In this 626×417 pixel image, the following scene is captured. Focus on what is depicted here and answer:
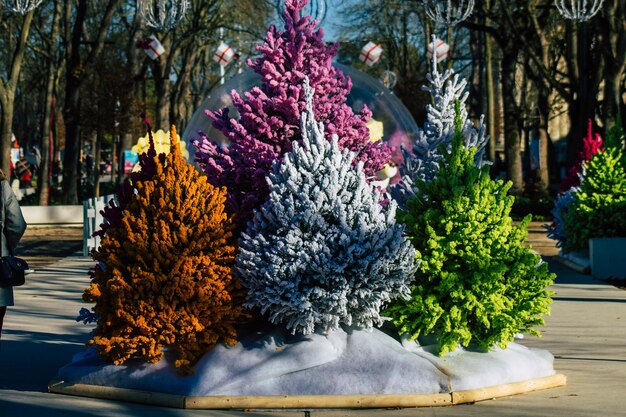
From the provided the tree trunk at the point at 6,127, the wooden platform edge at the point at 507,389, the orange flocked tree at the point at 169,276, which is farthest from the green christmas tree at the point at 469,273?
the tree trunk at the point at 6,127

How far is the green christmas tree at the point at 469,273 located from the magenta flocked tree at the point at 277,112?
1.18 meters

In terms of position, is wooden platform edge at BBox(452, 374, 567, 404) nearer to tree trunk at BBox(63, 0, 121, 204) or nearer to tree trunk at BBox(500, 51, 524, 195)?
tree trunk at BBox(63, 0, 121, 204)

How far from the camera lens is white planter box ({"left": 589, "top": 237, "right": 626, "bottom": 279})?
1717 centimetres

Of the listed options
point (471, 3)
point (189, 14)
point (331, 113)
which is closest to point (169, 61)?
point (189, 14)

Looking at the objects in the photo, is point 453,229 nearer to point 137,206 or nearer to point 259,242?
point 259,242

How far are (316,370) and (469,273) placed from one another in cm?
145

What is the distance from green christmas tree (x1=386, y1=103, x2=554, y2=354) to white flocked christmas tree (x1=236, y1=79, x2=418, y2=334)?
0.29 meters

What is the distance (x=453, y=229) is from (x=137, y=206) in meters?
2.37

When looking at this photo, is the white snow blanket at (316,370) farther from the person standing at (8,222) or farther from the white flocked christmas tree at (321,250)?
the person standing at (8,222)

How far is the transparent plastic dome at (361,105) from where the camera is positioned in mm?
19781

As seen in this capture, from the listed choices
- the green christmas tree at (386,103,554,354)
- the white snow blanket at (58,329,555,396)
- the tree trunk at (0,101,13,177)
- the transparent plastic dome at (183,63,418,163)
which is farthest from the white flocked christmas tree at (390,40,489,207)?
the tree trunk at (0,101,13,177)

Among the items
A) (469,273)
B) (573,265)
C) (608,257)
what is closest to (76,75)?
(573,265)

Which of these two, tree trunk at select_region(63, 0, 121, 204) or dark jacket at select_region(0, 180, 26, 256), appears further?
tree trunk at select_region(63, 0, 121, 204)

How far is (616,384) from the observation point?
863cm
